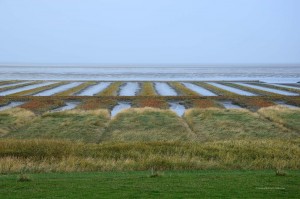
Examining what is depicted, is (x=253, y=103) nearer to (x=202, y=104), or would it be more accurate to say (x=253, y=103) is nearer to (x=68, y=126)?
(x=202, y=104)

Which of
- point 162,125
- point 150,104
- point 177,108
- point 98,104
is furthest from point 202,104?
point 162,125

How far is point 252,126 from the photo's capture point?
28.6 metres

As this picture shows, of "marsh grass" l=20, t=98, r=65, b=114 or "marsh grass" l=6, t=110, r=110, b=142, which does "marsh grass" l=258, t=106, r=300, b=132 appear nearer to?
"marsh grass" l=6, t=110, r=110, b=142

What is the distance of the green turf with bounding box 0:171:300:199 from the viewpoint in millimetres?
10438

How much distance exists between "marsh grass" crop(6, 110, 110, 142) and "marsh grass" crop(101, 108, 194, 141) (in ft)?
2.82

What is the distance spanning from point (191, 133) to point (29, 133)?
378 inches

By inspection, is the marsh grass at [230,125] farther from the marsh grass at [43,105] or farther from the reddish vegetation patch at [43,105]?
the reddish vegetation patch at [43,105]

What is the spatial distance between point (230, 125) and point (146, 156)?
12049 mm

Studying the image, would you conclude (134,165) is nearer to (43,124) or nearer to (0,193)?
(0,193)

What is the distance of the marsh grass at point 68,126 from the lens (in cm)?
2538

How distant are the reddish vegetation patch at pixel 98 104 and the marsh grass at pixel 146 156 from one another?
1780 centimetres

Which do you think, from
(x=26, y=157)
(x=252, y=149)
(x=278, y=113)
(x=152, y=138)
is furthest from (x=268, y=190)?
(x=278, y=113)

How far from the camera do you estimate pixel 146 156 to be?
18.2m

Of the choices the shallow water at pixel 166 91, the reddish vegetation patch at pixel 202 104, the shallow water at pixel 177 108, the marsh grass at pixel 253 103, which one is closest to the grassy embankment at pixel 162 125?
the shallow water at pixel 177 108
